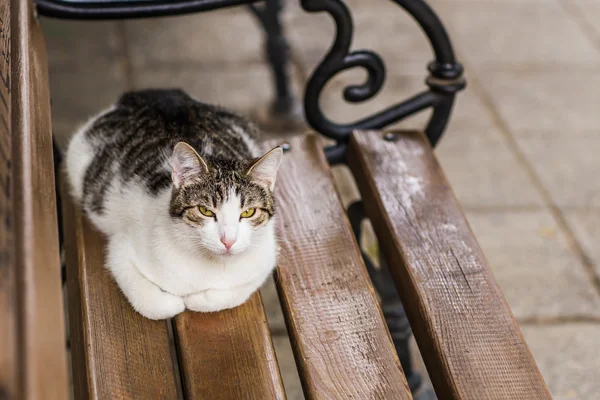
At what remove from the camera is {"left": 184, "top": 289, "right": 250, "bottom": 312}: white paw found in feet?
5.44

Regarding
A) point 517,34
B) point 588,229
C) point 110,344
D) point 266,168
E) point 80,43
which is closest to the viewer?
point 110,344

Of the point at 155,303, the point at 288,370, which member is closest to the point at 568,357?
the point at 288,370

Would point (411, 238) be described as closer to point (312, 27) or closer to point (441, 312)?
point (441, 312)

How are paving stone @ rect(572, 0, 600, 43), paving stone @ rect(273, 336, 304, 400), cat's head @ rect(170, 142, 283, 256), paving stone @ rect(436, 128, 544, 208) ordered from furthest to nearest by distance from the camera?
1. paving stone @ rect(572, 0, 600, 43)
2. paving stone @ rect(436, 128, 544, 208)
3. paving stone @ rect(273, 336, 304, 400)
4. cat's head @ rect(170, 142, 283, 256)

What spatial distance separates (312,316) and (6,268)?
34.6 inches

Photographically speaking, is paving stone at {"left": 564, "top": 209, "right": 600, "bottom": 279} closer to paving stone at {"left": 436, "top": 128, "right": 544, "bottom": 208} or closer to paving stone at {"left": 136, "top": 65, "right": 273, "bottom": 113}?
paving stone at {"left": 436, "top": 128, "right": 544, "bottom": 208}

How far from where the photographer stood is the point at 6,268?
2.89 feet

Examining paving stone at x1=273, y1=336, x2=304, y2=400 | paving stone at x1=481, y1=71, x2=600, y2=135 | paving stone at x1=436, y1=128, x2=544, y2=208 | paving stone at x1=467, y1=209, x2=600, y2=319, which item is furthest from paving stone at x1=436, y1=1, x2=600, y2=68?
paving stone at x1=273, y1=336, x2=304, y2=400

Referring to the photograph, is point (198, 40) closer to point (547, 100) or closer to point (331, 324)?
point (547, 100)

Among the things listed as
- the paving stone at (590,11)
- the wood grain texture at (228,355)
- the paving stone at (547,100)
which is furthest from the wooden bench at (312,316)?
the paving stone at (590,11)

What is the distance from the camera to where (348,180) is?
345cm

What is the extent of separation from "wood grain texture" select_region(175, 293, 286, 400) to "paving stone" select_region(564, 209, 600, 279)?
1.94 m

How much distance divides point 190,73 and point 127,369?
2.78 m

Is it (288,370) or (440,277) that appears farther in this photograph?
(288,370)
